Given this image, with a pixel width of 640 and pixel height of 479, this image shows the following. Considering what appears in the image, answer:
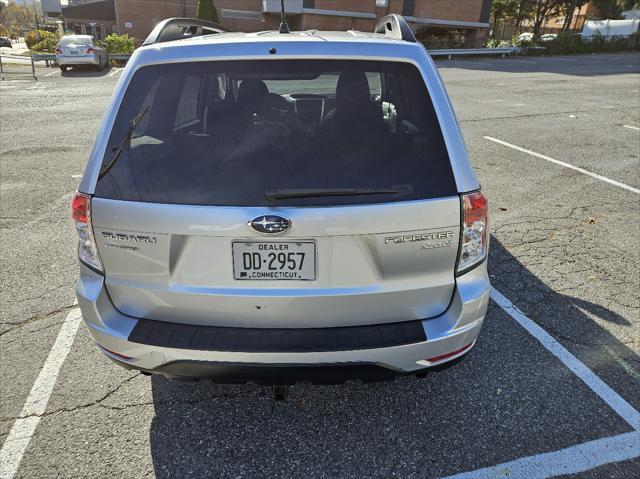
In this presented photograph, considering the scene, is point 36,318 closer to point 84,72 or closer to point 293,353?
point 293,353

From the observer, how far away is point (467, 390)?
278 centimetres

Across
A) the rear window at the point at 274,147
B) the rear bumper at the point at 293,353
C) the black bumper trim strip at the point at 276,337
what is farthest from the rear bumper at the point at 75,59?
the black bumper trim strip at the point at 276,337

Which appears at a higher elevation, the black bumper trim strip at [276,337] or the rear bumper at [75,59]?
the black bumper trim strip at [276,337]

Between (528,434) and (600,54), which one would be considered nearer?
(528,434)

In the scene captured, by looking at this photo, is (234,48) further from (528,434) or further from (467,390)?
(528,434)

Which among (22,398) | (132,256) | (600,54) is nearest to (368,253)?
(132,256)

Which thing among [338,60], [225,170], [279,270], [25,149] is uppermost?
[338,60]

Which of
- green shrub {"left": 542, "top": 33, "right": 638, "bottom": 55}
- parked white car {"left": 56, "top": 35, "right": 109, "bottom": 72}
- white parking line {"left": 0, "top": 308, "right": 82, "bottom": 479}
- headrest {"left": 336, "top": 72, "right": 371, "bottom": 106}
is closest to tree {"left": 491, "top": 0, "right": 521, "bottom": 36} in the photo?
green shrub {"left": 542, "top": 33, "right": 638, "bottom": 55}

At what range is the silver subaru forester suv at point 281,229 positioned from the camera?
2.00 metres

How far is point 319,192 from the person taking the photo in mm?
1982

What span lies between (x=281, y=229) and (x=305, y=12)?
38.1 metres

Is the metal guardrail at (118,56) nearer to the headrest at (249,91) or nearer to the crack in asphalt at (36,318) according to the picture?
the crack in asphalt at (36,318)

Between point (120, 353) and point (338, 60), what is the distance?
5.56ft

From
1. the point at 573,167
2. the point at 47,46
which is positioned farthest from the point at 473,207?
the point at 47,46
